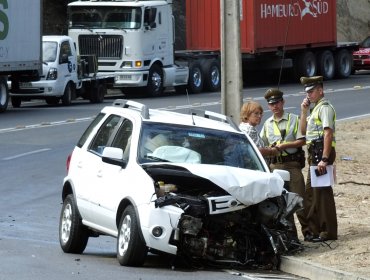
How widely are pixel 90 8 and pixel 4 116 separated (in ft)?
29.6

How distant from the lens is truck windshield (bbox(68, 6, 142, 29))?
1531 inches

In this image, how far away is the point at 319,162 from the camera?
11695 millimetres

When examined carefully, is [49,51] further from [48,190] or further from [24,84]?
[48,190]

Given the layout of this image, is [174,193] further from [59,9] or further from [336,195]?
[59,9]

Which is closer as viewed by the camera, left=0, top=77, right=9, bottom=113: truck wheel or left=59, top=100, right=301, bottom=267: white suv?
left=59, top=100, right=301, bottom=267: white suv

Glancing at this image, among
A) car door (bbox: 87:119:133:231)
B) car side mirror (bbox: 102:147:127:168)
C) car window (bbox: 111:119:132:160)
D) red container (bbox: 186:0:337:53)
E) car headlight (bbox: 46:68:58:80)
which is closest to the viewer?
car side mirror (bbox: 102:147:127:168)

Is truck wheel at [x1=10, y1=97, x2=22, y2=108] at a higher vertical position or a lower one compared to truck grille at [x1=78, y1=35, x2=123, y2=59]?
lower

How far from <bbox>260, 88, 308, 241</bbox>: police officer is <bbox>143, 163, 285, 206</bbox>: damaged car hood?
3.18 ft

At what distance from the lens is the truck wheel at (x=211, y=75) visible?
41803 millimetres

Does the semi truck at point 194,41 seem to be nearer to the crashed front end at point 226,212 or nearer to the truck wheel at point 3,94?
the truck wheel at point 3,94

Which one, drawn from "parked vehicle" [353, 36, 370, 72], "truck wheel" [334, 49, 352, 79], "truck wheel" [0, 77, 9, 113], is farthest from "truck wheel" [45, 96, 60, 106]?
"parked vehicle" [353, 36, 370, 72]

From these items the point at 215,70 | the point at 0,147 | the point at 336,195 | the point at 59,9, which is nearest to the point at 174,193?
the point at 336,195

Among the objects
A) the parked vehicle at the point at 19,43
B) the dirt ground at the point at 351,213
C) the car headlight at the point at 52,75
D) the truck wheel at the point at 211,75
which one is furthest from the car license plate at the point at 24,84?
the dirt ground at the point at 351,213

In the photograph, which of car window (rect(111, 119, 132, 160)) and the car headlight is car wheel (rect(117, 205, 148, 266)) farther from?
the car headlight
